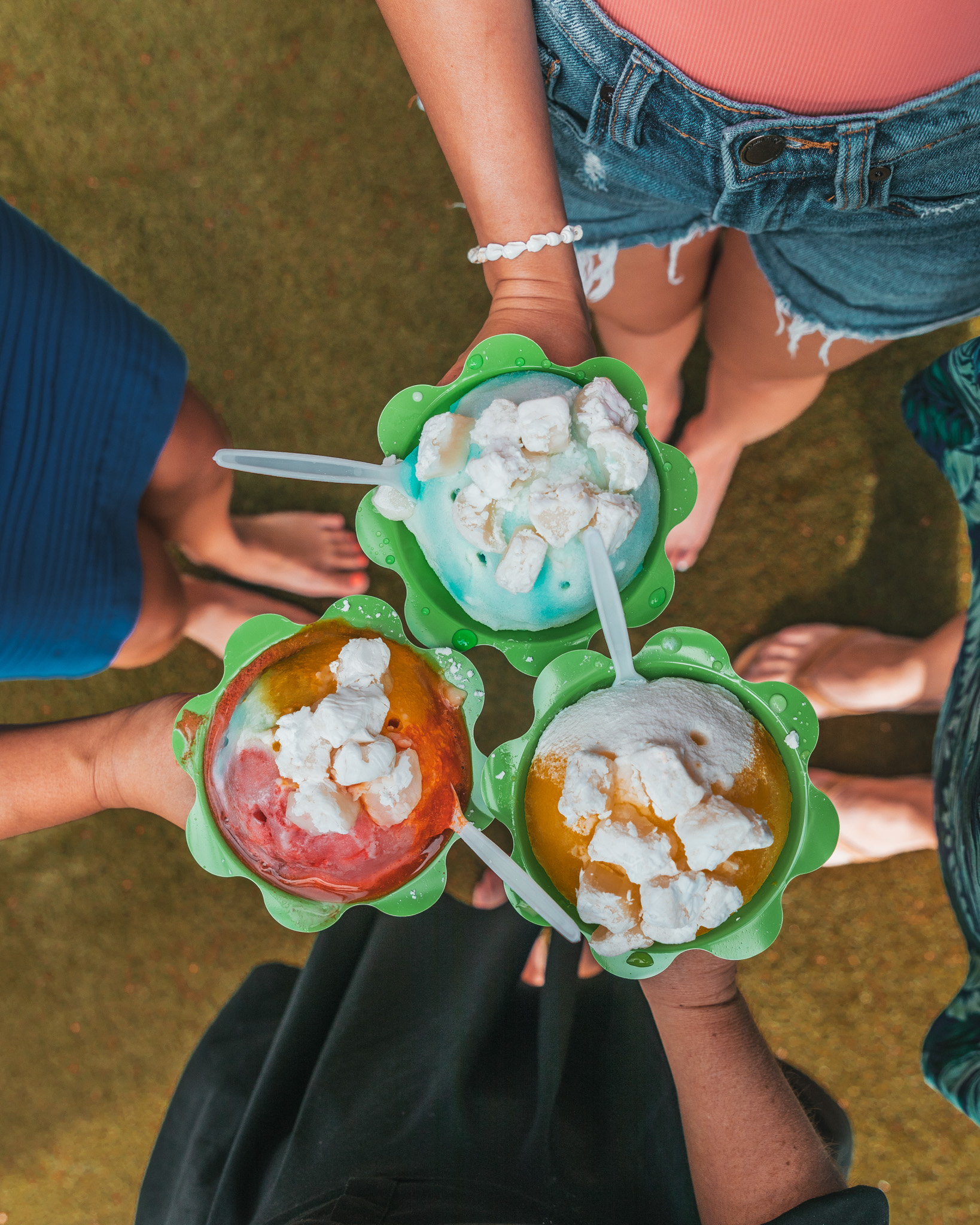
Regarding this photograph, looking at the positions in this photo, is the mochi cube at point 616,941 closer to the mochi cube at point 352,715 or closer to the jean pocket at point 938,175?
the mochi cube at point 352,715

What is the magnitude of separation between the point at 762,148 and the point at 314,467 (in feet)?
1.55

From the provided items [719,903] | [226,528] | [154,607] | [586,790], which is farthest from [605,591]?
[226,528]

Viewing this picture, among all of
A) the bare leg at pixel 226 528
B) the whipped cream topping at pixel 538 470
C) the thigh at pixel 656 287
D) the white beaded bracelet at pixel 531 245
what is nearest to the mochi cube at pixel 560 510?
the whipped cream topping at pixel 538 470

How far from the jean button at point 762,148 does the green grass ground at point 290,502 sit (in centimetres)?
81

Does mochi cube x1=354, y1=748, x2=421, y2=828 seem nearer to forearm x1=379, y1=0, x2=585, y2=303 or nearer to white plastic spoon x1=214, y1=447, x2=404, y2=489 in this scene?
white plastic spoon x1=214, y1=447, x2=404, y2=489

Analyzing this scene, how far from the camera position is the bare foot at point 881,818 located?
4.44 ft

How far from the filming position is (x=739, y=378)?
50.4 inches

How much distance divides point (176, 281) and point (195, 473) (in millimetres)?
656

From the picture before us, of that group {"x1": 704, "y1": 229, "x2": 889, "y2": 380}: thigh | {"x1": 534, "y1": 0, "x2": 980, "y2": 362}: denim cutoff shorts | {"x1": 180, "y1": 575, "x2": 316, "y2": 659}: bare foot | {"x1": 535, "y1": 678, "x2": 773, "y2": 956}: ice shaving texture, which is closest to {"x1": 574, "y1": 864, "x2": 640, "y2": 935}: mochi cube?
{"x1": 535, "y1": 678, "x2": 773, "y2": 956}: ice shaving texture

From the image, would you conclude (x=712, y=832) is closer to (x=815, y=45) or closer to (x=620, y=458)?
(x=620, y=458)

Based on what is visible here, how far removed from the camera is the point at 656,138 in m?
0.71

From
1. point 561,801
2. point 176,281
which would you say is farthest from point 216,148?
point 561,801

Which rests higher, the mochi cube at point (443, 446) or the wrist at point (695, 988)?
the mochi cube at point (443, 446)

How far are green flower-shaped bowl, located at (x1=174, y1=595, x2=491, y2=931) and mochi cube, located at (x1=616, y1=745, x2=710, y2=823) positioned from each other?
0.17 metres
